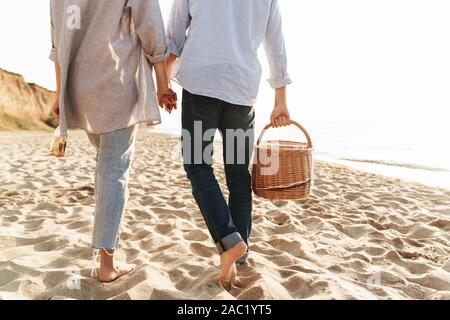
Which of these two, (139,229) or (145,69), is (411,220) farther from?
(145,69)

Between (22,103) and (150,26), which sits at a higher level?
(22,103)

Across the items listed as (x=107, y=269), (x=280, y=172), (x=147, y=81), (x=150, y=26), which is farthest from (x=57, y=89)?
(x=280, y=172)

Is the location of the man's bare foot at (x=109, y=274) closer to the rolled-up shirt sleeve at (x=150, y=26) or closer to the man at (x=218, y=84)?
the man at (x=218, y=84)

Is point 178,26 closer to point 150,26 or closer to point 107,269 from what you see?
point 150,26

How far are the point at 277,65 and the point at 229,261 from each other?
105 centimetres

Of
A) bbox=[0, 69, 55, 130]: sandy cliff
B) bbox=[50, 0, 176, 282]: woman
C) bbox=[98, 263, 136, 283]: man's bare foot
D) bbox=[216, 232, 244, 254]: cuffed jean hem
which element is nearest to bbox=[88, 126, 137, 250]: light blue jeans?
bbox=[50, 0, 176, 282]: woman

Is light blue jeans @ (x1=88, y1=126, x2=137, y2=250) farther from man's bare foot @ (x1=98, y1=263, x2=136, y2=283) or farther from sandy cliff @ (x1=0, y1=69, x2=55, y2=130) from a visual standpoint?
sandy cliff @ (x1=0, y1=69, x2=55, y2=130)

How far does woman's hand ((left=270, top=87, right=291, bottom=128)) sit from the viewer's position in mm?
2229

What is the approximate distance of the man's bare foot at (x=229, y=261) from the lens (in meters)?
1.84

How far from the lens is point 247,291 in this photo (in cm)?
190

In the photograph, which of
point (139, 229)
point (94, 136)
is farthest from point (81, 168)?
point (94, 136)

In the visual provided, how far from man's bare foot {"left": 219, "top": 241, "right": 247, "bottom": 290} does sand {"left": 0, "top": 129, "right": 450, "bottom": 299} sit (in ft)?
0.18

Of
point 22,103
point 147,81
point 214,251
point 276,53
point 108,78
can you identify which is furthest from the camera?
point 22,103

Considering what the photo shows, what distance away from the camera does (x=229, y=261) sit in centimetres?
187
